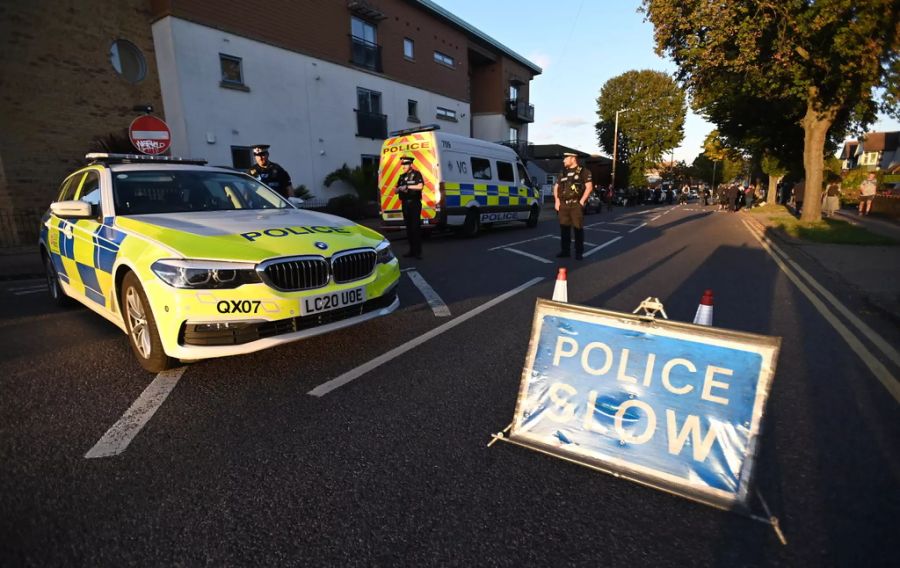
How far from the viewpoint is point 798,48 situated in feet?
38.8

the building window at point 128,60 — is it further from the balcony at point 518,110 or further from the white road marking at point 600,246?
the balcony at point 518,110

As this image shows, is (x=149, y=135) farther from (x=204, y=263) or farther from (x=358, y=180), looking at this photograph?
(x=358, y=180)

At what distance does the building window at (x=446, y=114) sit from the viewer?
2486 centimetres

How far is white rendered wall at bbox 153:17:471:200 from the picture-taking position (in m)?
13.4

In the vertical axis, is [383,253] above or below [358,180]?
below

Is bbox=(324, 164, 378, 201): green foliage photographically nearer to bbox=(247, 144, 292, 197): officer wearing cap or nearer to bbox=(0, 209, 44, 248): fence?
bbox=(0, 209, 44, 248): fence

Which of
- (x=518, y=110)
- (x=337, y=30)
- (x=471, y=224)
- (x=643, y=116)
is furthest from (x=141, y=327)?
(x=643, y=116)

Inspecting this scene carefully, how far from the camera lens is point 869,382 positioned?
3035mm

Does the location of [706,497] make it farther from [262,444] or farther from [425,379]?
[262,444]

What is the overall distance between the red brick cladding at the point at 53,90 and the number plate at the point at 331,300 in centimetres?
1283

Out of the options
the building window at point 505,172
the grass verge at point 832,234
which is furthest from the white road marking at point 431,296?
the grass verge at point 832,234

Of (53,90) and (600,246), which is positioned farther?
(53,90)

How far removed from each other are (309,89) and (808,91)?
16.8 meters

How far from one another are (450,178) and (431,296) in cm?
614
